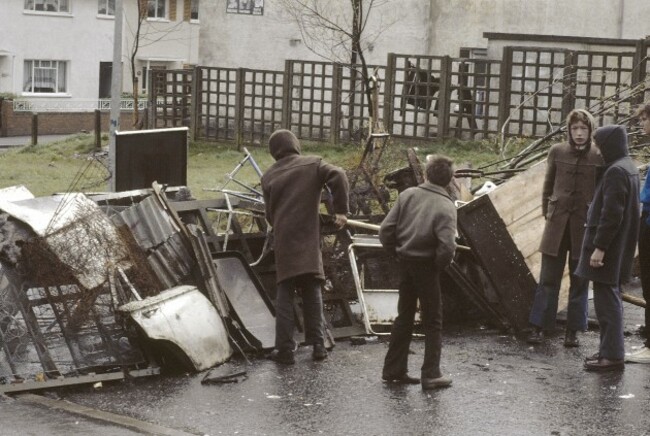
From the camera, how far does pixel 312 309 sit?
32.0ft

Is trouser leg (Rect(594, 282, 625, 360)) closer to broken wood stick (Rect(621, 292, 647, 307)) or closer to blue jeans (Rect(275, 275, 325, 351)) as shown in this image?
broken wood stick (Rect(621, 292, 647, 307))

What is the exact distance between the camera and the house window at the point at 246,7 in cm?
3212

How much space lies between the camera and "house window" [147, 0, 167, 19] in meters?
53.2

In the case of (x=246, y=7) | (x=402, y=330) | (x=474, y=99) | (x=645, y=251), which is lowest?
(x=402, y=330)

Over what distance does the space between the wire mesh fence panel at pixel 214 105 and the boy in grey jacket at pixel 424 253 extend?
18119mm

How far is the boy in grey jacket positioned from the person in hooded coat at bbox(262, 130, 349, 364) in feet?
3.13

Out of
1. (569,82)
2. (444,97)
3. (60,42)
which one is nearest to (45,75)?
(60,42)

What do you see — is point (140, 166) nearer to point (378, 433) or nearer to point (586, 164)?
point (586, 164)

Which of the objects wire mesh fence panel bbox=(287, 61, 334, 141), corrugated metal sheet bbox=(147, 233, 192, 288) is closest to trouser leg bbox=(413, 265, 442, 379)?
corrugated metal sheet bbox=(147, 233, 192, 288)

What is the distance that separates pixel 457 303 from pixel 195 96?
17457 millimetres

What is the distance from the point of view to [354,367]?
949cm

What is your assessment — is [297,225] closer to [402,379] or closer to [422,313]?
[422,313]

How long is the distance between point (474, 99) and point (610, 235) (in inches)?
574

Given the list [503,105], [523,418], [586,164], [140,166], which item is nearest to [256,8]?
[503,105]
